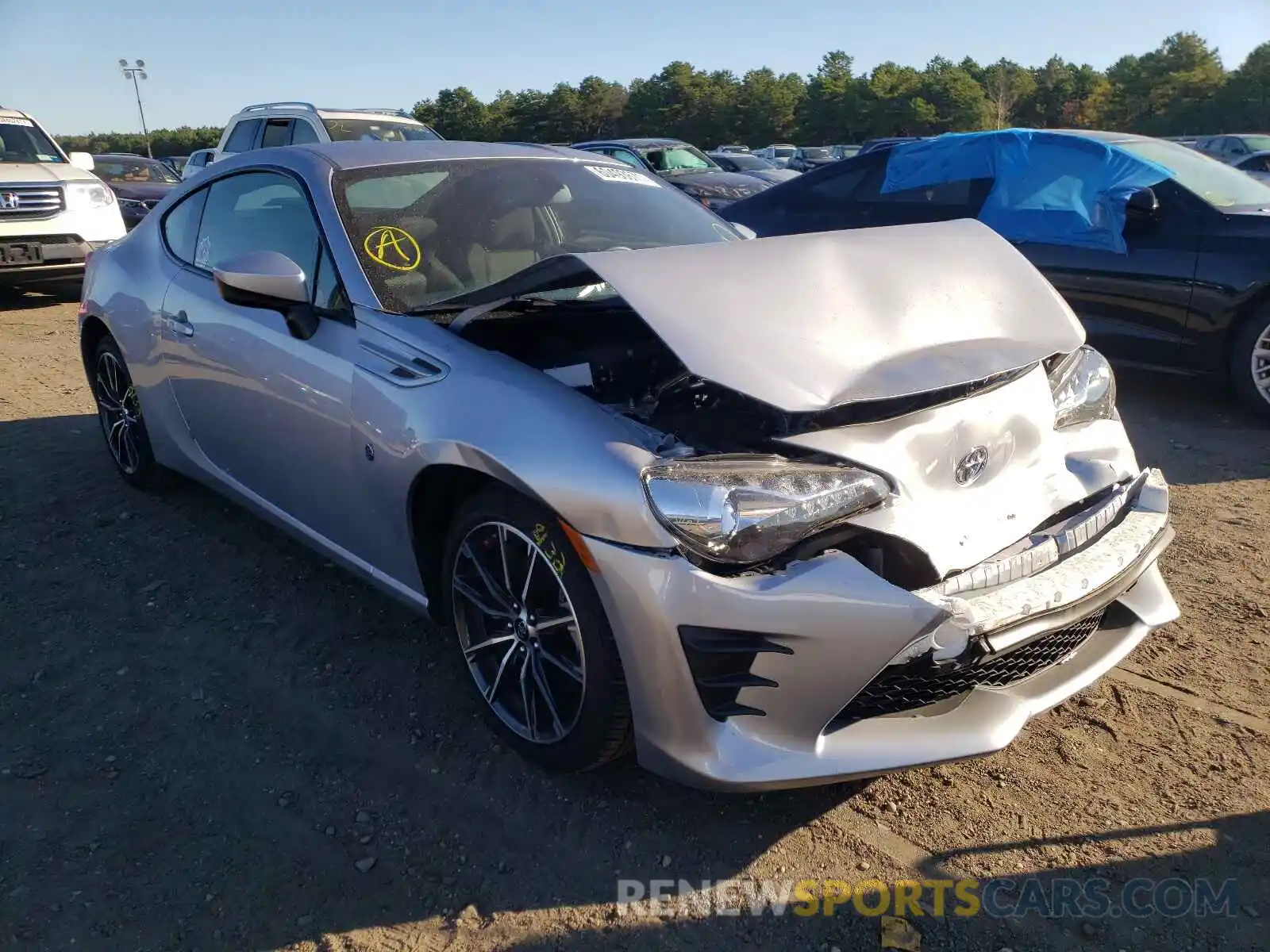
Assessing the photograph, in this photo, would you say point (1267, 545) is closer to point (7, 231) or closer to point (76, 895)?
point (76, 895)

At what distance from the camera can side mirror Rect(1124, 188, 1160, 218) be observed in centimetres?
535

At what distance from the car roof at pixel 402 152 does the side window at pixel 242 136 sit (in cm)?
944

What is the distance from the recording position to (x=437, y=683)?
2.98 metres

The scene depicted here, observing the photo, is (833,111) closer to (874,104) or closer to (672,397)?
(874,104)

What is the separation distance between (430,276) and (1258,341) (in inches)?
175

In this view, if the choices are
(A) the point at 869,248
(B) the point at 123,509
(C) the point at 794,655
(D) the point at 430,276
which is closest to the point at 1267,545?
(A) the point at 869,248

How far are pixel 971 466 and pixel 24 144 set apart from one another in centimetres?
A: 1134

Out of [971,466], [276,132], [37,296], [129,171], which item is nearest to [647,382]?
[971,466]

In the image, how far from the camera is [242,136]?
40.9 feet

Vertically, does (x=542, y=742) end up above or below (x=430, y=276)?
below

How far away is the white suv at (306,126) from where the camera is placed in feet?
37.7

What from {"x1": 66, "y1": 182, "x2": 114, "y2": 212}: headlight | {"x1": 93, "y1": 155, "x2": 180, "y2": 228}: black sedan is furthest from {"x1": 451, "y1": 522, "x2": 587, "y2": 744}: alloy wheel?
{"x1": 93, "y1": 155, "x2": 180, "y2": 228}: black sedan

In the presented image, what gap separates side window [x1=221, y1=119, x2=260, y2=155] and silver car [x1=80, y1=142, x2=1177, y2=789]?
1002 cm

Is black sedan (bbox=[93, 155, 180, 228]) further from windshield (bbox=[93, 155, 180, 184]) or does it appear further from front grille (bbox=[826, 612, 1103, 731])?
front grille (bbox=[826, 612, 1103, 731])
